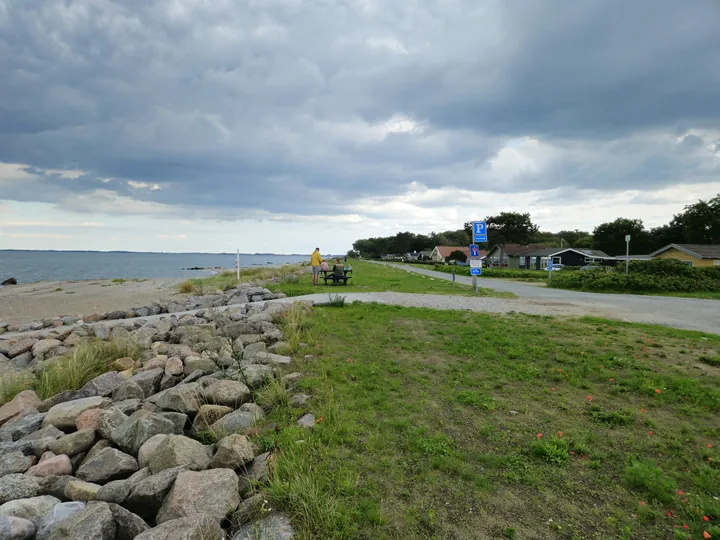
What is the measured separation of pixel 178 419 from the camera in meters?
4.60

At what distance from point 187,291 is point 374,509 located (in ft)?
73.1

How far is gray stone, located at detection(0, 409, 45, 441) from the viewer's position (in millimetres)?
4766

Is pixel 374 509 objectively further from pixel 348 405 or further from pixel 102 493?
pixel 102 493

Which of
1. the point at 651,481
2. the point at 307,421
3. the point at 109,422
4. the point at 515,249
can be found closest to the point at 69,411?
the point at 109,422

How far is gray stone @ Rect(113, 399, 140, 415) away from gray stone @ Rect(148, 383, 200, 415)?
0.86ft

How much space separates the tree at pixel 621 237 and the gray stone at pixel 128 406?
82.7m

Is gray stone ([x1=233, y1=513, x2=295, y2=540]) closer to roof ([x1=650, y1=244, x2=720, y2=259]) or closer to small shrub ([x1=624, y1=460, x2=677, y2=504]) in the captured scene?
small shrub ([x1=624, y1=460, x2=677, y2=504])

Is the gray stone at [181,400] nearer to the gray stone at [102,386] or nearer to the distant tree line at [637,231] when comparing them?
the gray stone at [102,386]

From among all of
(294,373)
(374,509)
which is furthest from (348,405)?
(374,509)

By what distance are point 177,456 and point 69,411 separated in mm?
2792

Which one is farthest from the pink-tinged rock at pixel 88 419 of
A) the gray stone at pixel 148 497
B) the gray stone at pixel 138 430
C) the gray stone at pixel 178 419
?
the gray stone at pixel 148 497

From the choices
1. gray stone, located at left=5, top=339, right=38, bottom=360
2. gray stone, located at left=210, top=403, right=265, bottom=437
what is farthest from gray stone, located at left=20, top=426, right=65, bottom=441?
gray stone, located at left=5, top=339, right=38, bottom=360

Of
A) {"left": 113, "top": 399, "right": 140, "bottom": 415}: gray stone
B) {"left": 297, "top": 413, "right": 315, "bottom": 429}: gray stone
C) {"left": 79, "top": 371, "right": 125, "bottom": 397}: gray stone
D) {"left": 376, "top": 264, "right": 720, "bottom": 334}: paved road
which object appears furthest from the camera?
{"left": 376, "top": 264, "right": 720, "bottom": 334}: paved road

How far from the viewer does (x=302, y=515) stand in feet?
9.19
